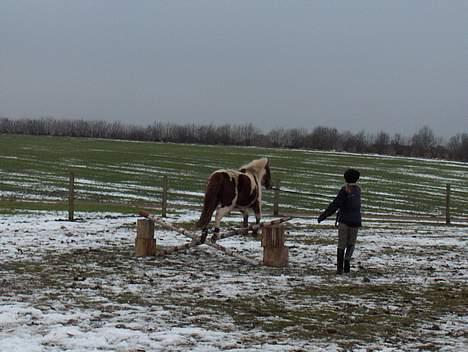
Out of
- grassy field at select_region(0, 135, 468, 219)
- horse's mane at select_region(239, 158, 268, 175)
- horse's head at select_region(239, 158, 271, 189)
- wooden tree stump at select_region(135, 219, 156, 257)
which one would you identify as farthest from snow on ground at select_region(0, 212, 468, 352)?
grassy field at select_region(0, 135, 468, 219)

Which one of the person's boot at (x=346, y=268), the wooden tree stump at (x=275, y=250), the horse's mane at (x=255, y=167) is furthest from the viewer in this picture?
the horse's mane at (x=255, y=167)

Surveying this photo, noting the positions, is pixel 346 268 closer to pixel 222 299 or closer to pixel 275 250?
pixel 275 250

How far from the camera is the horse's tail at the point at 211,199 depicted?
11.3m

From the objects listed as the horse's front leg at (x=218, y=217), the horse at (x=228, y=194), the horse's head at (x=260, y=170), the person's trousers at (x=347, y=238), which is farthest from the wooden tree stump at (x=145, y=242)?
the person's trousers at (x=347, y=238)

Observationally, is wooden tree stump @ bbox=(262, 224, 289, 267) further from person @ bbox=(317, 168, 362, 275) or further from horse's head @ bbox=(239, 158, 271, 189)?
horse's head @ bbox=(239, 158, 271, 189)

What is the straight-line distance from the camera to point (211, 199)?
37.3 feet

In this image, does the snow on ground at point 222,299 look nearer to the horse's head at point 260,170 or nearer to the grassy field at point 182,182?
the horse's head at point 260,170

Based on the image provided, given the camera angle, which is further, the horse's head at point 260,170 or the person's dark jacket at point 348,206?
the horse's head at point 260,170

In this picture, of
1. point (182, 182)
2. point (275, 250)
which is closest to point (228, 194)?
point (275, 250)

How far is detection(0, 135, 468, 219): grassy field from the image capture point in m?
27.9

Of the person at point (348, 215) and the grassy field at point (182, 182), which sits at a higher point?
the person at point (348, 215)

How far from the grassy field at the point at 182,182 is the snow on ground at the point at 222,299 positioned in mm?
4847

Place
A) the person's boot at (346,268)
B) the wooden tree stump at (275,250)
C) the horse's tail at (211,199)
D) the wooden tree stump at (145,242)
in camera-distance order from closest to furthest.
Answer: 1. the person's boot at (346,268)
2. the wooden tree stump at (275,250)
3. the wooden tree stump at (145,242)
4. the horse's tail at (211,199)

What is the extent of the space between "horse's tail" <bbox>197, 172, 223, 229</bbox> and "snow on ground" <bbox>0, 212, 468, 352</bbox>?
25.5 inches
